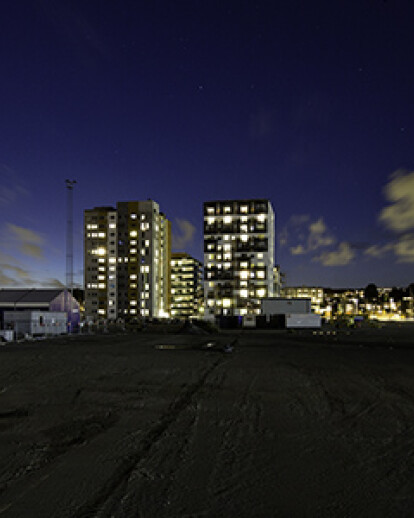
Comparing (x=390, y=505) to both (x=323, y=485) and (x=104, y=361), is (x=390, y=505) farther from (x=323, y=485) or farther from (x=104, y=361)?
(x=104, y=361)

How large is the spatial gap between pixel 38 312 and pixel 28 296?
9.22m

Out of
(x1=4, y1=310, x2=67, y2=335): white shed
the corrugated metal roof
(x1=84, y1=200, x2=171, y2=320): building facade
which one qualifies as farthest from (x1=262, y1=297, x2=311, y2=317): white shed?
(x1=84, y1=200, x2=171, y2=320): building facade

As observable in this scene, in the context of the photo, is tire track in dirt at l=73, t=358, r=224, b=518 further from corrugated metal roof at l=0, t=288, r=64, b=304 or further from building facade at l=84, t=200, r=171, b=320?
building facade at l=84, t=200, r=171, b=320

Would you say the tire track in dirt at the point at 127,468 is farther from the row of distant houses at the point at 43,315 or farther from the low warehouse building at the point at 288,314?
the low warehouse building at the point at 288,314

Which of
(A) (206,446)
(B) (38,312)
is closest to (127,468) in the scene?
(A) (206,446)

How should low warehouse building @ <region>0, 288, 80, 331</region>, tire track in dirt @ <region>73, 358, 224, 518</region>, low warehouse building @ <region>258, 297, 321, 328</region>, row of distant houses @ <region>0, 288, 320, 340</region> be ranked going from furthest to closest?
low warehouse building @ <region>258, 297, 321, 328</region>, low warehouse building @ <region>0, 288, 80, 331</region>, row of distant houses @ <region>0, 288, 320, 340</region>, tire track in dirt @ <region>73, 358, 224, 518</region>

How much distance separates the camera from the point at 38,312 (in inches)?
1912

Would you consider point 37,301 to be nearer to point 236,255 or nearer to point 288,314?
point 288,314

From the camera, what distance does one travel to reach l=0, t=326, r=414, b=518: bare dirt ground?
6.11 metres

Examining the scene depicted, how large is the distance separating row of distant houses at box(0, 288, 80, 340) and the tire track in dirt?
3763 cm

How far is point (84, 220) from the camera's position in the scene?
546 ft

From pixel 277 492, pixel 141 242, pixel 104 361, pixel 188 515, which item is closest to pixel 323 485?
pixel 277 492

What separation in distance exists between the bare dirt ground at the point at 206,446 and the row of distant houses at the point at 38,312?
3220 cm

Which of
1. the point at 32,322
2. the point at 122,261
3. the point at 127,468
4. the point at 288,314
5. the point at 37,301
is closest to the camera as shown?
the point at 127,468
